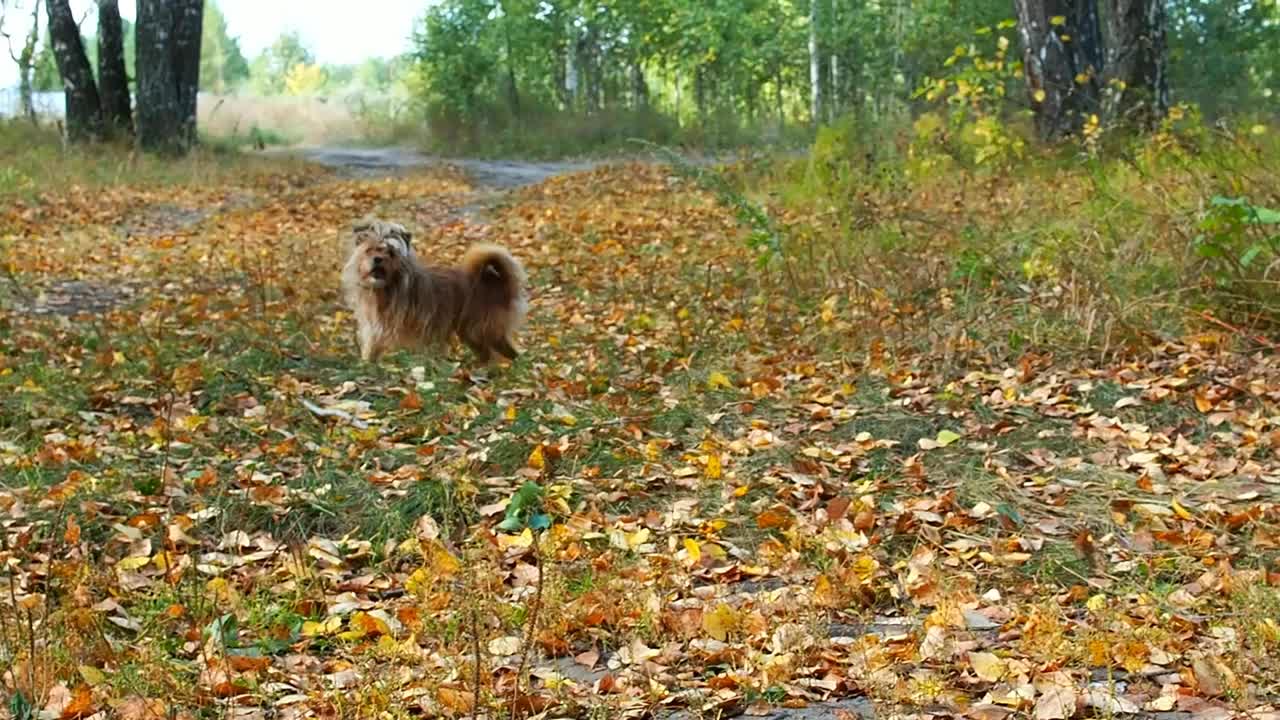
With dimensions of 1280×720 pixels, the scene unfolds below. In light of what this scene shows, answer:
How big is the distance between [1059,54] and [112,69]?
14476 mm

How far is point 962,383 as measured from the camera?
6.29 meters

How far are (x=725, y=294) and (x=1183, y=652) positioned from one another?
222 inches

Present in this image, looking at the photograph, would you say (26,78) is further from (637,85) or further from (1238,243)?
(1238,243)

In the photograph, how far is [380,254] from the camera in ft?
23.0

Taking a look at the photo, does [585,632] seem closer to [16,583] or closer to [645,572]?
[645,572]

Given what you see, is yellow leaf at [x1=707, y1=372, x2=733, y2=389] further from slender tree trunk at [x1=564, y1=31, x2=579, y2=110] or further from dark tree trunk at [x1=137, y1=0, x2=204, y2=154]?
slender tree trunk at [x1=564, y1=31, x2=579, y2=110]

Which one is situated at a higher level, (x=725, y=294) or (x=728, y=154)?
(x=728, y=154)

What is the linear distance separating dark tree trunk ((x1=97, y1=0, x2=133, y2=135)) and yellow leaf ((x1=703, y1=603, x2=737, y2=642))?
18.2m

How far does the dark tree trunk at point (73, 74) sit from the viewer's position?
61.9ft

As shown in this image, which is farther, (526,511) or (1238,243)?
(1238,243)

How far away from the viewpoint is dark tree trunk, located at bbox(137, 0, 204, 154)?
61.6ft

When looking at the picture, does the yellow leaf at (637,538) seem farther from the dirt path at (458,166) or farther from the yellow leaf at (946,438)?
the dirt path at (458,166)

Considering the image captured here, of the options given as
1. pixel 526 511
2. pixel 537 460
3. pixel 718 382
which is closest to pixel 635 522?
pixel 526 511

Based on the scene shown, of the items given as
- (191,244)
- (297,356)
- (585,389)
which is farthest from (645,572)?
(191,244)
